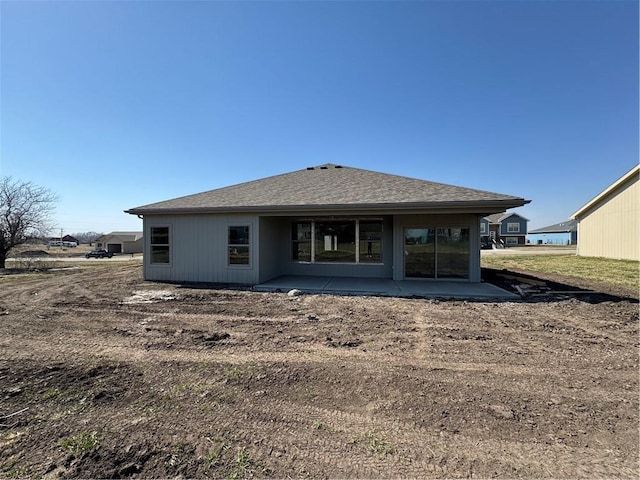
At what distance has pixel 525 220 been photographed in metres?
53.0

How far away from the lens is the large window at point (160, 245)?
36.9 feet

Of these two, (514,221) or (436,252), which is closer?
(436,252)

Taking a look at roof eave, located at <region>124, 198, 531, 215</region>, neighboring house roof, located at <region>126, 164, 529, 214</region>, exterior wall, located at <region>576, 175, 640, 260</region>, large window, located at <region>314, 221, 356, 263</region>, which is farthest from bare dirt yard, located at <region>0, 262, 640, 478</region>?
exterior wall, located at <region>576, 175, 640, 260</region>

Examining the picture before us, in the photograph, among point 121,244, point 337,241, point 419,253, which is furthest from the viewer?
point 121,244

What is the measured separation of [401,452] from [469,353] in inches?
103

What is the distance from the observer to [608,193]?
20.7 m

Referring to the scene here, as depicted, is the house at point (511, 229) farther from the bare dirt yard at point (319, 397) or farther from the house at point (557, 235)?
the bare dirt yard at point (319, 397)

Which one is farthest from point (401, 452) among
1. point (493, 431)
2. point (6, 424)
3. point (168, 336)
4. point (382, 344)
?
point (168, 336)

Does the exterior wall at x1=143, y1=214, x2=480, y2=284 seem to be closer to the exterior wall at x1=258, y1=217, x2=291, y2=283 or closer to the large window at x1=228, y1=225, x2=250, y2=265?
the exterior wall at x1=258, y1=217, x2=291, y2=283

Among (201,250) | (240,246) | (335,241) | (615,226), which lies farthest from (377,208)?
(615,226)

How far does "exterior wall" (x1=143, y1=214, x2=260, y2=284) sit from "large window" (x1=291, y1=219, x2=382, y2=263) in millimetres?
2346

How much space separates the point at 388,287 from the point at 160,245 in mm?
8545

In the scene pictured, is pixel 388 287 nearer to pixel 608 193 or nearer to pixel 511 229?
pixel 608 193

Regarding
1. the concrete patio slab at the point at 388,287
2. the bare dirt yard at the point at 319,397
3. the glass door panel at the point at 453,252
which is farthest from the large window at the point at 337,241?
the bare dirt yard at the point at 319,397
